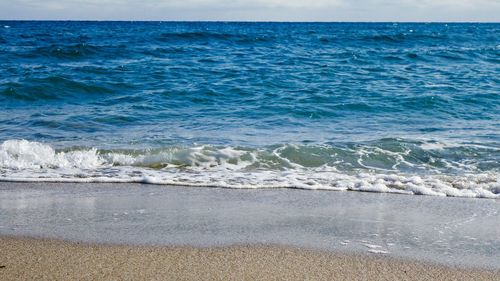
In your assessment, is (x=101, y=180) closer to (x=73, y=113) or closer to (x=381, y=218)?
(x=381, y=218)

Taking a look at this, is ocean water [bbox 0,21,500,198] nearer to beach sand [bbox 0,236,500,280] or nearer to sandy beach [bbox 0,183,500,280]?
sandy beach [bbox 0,183,500,280]

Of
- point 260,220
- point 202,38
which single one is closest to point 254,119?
point 260,220

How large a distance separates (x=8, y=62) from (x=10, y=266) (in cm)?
1585

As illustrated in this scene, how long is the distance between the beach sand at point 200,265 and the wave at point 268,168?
7.17ft

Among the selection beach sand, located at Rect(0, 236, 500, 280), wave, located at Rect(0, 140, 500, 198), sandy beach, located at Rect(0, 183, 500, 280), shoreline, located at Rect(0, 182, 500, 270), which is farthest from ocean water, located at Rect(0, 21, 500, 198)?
beach sand, located at Rect(0, 236, 500, 280)

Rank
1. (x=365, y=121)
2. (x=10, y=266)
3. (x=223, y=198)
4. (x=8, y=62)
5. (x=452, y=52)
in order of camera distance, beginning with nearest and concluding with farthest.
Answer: (x=10, y=266)
(x=223, y=198)
(x=365, y=121)
(x=8, y=62)
(x=452, y=52)

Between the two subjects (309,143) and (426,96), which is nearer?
(309,143)

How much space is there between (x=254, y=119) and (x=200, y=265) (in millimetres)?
7188

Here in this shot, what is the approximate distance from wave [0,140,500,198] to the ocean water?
0.02 metres

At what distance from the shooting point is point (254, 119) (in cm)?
1110

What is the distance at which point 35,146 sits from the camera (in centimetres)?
809

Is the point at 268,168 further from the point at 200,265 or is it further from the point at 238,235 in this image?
the point at 200,265

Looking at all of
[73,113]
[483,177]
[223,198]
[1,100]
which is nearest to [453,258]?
[223,198]

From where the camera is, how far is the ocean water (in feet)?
23.6
